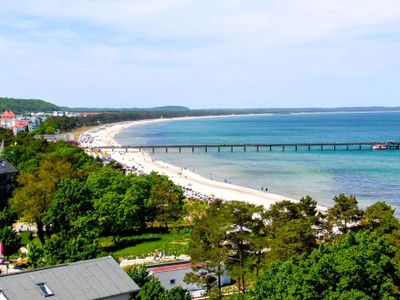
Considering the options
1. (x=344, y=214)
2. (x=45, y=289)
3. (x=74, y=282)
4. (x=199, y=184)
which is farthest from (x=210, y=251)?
(x=199, y=184)

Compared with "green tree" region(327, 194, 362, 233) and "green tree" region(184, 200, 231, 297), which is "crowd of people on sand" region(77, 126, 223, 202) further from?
"green tree" region(184, 200, 231, 297)

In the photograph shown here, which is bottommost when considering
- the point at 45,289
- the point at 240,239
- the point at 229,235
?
the point at 45,289

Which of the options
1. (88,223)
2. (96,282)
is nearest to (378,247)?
(96,282)

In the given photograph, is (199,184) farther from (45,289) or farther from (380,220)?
(45,289)

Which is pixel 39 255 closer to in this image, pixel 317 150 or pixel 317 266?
pixel 317 266

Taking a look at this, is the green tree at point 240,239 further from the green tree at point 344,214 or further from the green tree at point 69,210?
the green tree at point 69,210

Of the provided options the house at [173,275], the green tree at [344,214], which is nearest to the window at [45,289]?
the house at [173,275]

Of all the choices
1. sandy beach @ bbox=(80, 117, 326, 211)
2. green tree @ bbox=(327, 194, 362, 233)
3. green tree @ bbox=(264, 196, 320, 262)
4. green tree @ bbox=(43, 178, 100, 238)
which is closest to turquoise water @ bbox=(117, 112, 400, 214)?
sandy beach @ bbox=(80, 117, 326, 211)
